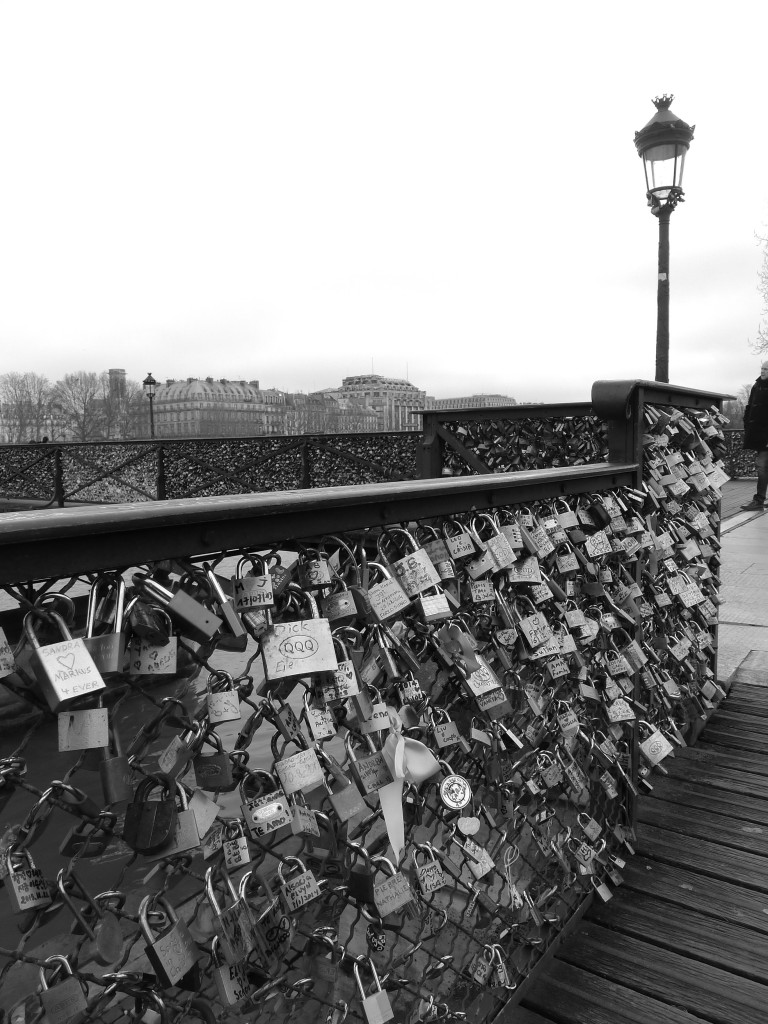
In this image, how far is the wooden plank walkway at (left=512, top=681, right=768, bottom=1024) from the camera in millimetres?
1726

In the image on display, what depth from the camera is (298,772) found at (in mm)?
1115

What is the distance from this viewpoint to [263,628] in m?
1.09

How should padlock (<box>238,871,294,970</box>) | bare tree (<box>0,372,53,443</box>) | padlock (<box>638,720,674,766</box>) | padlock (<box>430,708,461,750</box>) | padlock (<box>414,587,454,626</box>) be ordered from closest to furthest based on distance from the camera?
padlock (<box>238,871,294,970</box>) → padlock (<box>414,587,454,626</box>) → padlock (<box>430,708,461,750</box>) → padlock (<box>638,720,674,766</box>) → bare tree (<box>0,372,53,443</box>)

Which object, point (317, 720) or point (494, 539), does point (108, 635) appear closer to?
point (317, 720)

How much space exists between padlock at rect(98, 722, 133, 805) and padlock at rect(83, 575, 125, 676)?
9 centimetres

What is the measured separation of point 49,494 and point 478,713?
14.9 metres

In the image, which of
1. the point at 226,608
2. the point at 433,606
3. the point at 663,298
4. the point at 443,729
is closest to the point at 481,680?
the point at 443,729

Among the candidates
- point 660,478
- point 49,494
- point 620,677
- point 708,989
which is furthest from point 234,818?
point 49,494

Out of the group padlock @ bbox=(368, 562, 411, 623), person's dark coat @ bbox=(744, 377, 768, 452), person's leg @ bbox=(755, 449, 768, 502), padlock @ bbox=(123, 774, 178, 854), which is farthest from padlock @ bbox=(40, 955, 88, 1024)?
person's leg @ bbox=(755, 449, 768, 502)

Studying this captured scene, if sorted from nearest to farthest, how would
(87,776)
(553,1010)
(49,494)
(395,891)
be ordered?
(87,776) < (395,891) < (553,1010) < (49,494)

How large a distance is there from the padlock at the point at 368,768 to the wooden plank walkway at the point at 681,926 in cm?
82

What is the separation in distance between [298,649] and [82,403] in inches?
2562

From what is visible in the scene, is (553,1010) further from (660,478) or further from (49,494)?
(49,494)

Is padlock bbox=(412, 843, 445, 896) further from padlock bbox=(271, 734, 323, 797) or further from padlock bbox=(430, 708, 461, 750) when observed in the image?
padlock bbox=(271, 734, 323, 797)
